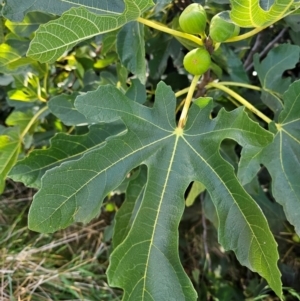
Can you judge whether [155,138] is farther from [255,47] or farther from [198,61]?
[255,47]

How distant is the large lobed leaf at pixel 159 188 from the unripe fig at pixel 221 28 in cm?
13

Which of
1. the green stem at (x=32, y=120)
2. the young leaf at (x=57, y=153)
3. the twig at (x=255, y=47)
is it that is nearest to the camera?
the young leaf at (x=57, y=153)

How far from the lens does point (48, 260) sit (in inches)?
70.2

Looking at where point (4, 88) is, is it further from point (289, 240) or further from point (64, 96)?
point (289, 240)

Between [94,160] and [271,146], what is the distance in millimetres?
360

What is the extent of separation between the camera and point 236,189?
805mm

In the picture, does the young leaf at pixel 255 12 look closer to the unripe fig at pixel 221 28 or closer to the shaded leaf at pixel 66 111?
the unripe fig at pixel 221 28

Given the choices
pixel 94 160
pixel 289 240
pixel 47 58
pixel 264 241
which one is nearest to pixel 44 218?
pixel 94 160

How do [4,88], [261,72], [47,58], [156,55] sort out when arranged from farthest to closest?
1. [4,88]
2. [156,55]
3. [261,72]
4. [47,58]

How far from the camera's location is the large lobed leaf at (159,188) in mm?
782

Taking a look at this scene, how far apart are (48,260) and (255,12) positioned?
1.35 metres

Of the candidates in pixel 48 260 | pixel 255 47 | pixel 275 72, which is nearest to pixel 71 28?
pixel 275 72

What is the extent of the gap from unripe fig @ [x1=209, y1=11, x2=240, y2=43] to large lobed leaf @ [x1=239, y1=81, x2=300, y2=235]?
178 mm

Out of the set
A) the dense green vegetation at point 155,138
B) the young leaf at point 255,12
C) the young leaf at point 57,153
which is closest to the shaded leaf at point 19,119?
the dense green vegetation at point 155,138
